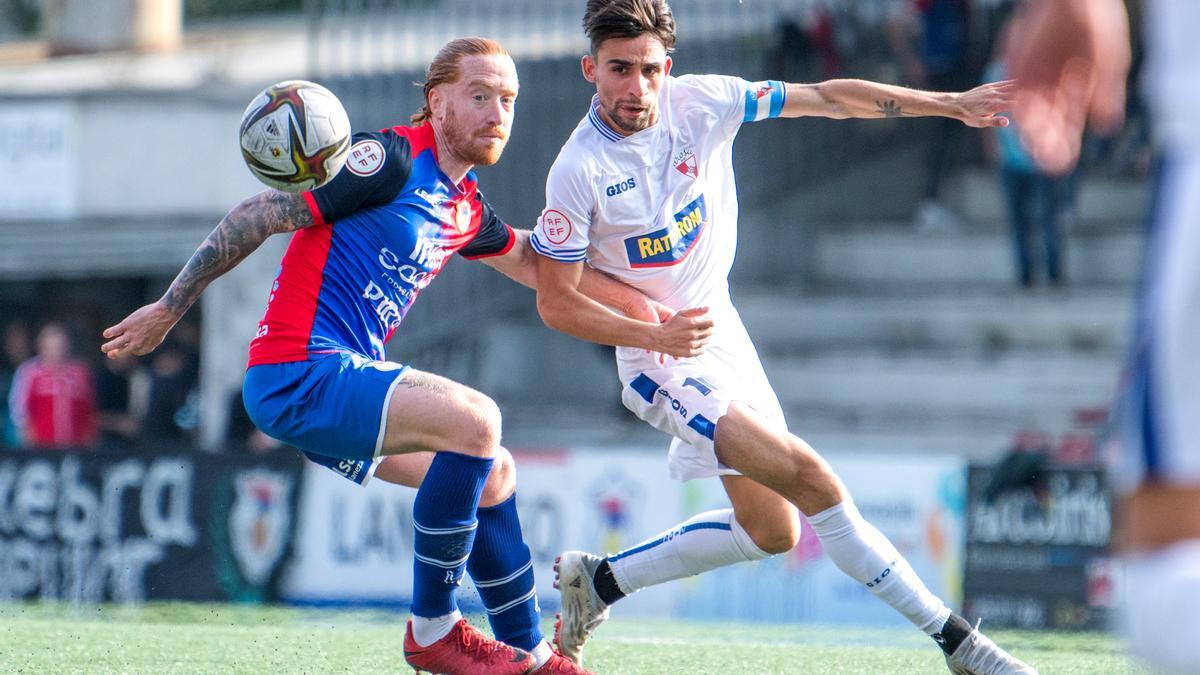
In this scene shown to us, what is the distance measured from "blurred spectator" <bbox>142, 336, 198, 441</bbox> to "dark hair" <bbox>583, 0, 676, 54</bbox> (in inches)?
369

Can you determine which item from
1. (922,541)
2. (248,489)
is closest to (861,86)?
(922,541)

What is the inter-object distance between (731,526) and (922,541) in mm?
4964

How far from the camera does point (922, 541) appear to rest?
10336 millimetres

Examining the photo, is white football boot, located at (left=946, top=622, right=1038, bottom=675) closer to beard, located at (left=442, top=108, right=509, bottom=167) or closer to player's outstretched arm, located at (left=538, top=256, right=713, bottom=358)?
player's outstretched arm, located at (left=538, top=256, right=713, bottom=358)

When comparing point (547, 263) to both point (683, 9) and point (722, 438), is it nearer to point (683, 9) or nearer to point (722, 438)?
point (722, 438)

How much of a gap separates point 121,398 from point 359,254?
35.9 feet

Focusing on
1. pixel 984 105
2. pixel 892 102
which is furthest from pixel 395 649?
pixel 984 105

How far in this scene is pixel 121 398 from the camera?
1511 cm

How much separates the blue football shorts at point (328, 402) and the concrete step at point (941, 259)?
33.8 ft

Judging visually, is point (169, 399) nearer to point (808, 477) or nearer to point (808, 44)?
point (808, 44)

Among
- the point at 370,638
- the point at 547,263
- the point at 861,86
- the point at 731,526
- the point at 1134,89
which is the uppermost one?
the point at 1134,89

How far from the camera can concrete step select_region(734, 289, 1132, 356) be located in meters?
13.7

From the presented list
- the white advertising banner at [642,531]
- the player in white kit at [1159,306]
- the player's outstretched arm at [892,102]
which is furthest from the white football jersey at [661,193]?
the white advertising banner at [642,531]

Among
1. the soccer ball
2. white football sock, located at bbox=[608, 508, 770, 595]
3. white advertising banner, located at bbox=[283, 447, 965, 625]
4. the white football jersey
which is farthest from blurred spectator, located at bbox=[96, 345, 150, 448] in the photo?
the soccer ball
